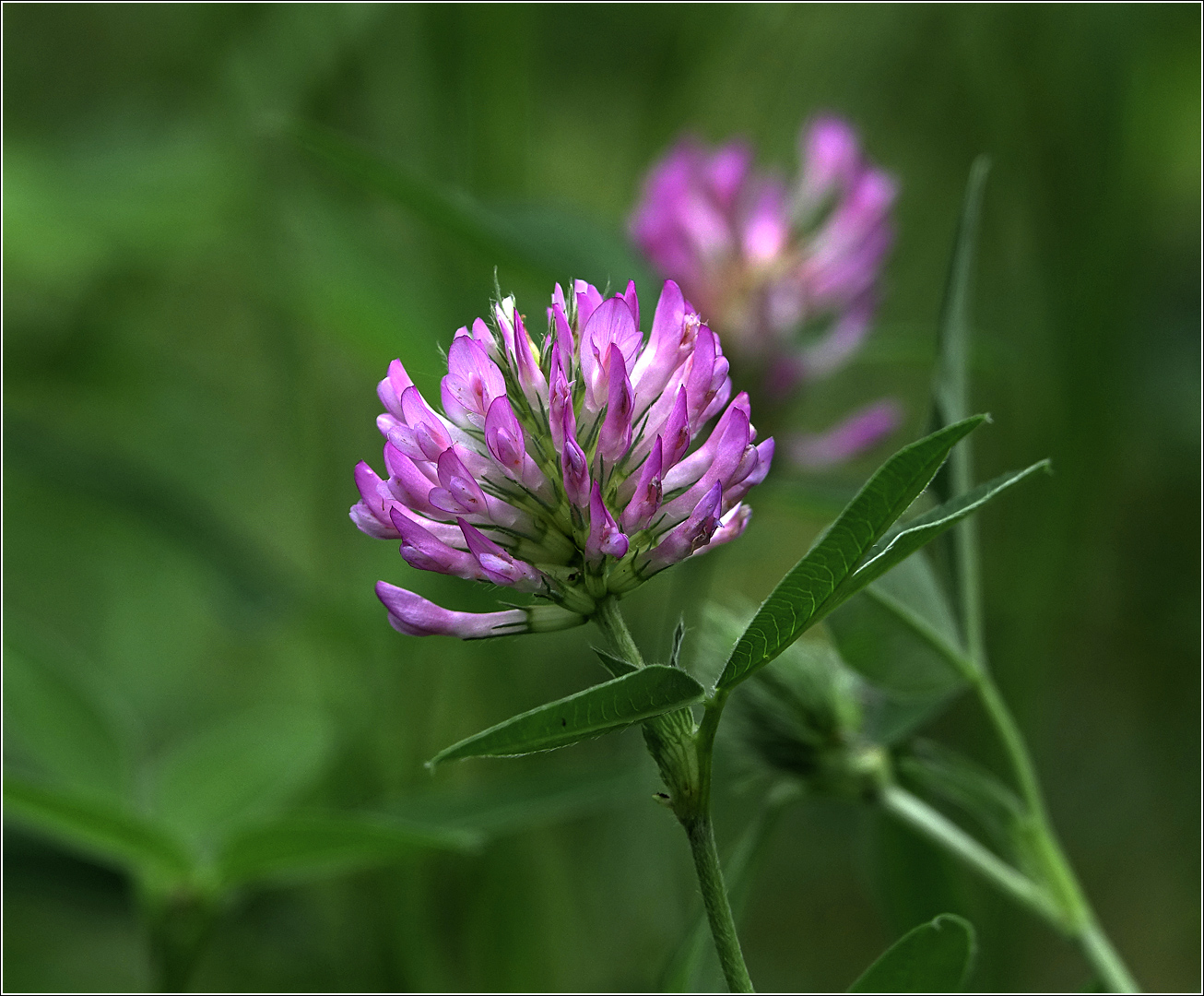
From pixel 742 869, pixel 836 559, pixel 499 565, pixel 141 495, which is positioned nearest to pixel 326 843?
pixel 742 869

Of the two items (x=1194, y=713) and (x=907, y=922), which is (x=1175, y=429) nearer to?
(x=1194, y=713)

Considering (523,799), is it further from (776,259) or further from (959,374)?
(776,259)

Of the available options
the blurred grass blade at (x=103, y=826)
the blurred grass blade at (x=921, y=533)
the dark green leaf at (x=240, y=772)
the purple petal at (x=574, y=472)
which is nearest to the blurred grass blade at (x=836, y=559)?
the blurred grass blade at (x=921, y=533)

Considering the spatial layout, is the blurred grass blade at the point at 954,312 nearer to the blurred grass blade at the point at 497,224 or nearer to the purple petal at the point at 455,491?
the purple petal at the point at 455,491

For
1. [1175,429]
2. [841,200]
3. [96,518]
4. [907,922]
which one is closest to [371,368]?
[96,518]

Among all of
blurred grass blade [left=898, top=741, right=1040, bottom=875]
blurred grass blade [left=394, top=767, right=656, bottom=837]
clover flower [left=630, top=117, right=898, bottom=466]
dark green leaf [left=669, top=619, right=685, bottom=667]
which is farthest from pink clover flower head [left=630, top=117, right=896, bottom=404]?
dark green leaf [left=669, top=619, right=685, bottom=667]

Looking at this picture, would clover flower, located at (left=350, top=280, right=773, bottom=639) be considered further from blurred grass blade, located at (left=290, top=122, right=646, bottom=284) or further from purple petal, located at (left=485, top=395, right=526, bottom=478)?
blurred grass blade, located at (left=290, top=122, right=646, bottom=284)
